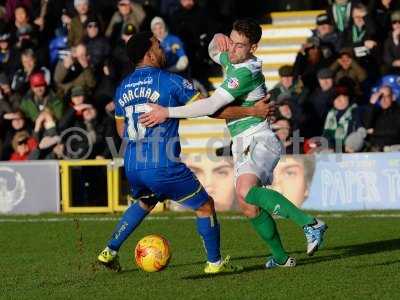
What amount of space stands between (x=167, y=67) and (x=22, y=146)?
104 inches

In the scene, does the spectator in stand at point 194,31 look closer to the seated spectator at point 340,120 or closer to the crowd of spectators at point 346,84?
the crowd of spectators at point 346,84

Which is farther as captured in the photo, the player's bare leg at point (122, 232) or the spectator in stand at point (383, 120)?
the spectator in stand at point (383, 120)

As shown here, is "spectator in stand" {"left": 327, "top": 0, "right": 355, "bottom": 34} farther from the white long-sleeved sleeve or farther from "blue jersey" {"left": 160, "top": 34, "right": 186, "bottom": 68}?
the white long-sleeved sleeve

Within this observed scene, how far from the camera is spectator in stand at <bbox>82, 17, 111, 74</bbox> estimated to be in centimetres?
1964

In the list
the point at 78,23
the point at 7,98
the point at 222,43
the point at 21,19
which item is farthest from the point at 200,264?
the point at 21,19

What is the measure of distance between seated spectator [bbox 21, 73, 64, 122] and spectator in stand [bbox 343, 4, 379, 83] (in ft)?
15.8

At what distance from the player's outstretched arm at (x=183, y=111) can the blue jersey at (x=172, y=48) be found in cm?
924

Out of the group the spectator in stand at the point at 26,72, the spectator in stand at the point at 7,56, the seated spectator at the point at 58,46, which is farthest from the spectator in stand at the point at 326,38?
the spectator in stand at the point at 7,56

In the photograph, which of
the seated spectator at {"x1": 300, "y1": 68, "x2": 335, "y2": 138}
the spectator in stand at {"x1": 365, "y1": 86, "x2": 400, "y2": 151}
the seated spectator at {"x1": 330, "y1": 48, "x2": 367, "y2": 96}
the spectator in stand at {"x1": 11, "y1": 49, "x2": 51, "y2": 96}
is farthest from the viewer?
the spectator in stand at {"x1": 11, "y1": 49, "x2": 51, "y2": 96}

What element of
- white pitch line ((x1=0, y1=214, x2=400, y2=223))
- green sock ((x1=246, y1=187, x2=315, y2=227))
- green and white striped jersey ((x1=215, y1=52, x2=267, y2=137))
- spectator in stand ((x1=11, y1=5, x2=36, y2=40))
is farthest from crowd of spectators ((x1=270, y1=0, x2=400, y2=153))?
green sock ((x1=246, y1=187, x2=315, y2=227))

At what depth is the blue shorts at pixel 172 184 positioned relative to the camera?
9570 millimetres

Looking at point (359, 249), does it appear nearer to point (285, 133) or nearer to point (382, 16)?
point (285, 133)

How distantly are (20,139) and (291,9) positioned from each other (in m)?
6.05

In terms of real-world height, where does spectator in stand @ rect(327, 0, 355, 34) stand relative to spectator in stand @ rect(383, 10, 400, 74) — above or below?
above
